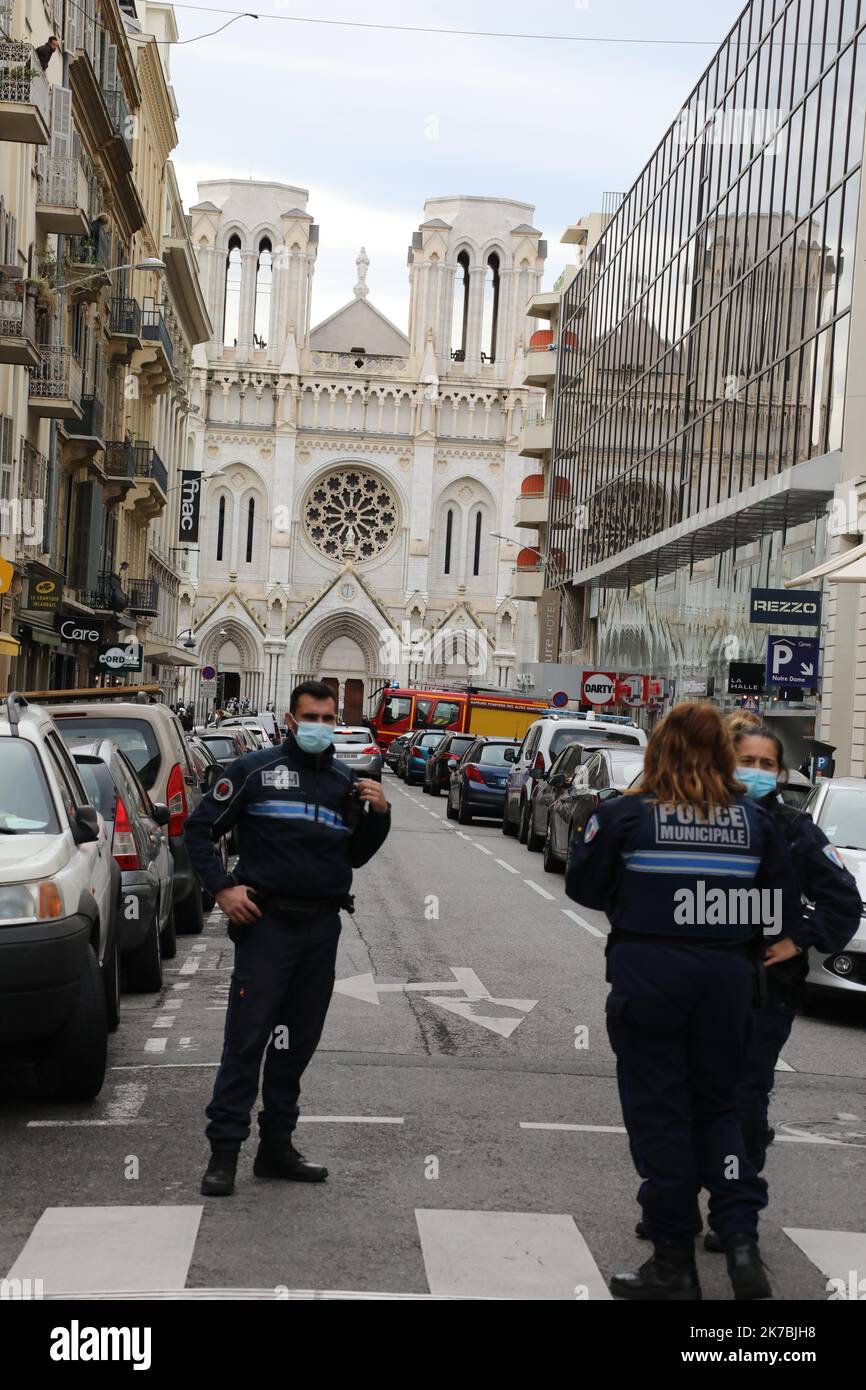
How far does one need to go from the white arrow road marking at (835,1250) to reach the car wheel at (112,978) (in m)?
4.04

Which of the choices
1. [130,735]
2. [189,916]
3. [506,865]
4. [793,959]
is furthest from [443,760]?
[793,959]

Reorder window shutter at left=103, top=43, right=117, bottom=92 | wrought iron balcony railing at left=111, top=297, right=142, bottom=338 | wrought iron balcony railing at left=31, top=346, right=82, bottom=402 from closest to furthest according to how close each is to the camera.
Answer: wrought iron balcony railing at left=31, top=346, right=82, bottom=402 → window shutter at left=103, top=43, right=117, bottom=92 → wrought iron balcony railing at left=111, top=297, right=142, bottom=338

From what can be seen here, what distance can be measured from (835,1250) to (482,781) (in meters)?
25.3

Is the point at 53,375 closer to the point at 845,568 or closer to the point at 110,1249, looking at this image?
the point at 845,568

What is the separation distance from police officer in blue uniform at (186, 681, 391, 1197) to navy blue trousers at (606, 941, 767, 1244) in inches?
57.0

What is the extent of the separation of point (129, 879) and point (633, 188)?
43474 mm

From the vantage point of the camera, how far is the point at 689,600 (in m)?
41.4

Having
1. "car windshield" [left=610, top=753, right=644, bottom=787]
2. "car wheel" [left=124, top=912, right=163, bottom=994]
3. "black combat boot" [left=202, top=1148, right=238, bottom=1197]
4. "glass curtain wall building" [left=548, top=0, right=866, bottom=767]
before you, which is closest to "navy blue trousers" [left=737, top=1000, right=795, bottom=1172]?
"black combat boot" [left=202, top=1148, right=238, bottom=1197]

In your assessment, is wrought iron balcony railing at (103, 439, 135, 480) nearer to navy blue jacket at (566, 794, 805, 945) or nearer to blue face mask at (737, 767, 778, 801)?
blue face mask at (737, 767, 778, 801)

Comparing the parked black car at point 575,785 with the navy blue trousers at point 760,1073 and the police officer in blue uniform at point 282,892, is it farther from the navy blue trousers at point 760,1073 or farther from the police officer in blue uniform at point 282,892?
the navy blue trousers at point 760,1073

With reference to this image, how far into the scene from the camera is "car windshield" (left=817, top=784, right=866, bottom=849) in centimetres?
1235

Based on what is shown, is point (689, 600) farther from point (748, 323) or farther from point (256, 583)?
point (256, 583)

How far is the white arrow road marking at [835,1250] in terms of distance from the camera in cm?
564
